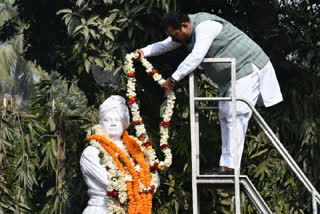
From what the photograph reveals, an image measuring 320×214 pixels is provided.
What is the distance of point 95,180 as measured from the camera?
22.8ft

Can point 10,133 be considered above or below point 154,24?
below

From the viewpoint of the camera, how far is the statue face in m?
7.05

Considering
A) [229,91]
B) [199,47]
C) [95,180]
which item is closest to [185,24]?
[199,47]

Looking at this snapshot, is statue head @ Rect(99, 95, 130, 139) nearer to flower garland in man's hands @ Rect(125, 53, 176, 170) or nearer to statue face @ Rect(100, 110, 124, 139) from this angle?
statue face @ Rect(100, 110, 124, 139)

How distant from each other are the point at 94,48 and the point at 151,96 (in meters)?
0.92

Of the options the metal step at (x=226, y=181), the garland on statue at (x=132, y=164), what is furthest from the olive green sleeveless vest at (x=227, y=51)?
the metal step at (x=226, y=181)

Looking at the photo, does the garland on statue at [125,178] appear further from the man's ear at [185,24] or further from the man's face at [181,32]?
the man's ear at [185,24]

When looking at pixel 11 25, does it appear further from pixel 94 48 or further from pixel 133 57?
pixel 133 57

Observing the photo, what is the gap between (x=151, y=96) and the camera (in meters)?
8.69

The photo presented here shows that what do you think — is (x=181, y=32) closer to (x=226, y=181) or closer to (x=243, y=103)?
(x=243, y=103)

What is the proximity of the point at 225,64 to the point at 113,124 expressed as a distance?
3.53 ft

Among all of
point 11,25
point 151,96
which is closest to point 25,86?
point 11,25

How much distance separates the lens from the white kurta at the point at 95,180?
6.89 metres

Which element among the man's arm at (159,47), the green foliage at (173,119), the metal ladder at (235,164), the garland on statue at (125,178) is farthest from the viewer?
the green foliage at (173,119)
